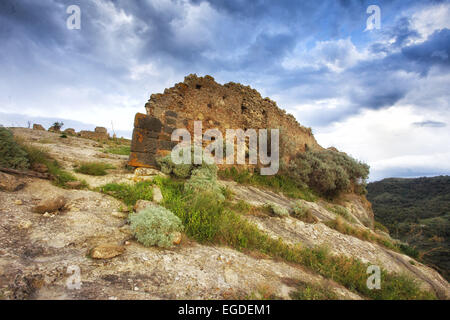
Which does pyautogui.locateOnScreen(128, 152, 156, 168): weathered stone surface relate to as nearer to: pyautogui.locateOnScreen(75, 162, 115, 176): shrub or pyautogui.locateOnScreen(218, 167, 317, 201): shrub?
pyautogui.locateOnScreen(75, 162, 115, 176): shrub

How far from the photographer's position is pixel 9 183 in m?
3.68

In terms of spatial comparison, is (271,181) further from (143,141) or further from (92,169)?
(92,169)

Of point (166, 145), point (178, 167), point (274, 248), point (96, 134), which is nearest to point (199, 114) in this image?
point (166, 145)

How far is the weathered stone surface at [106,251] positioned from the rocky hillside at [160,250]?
1 cm

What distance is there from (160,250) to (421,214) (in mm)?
21522

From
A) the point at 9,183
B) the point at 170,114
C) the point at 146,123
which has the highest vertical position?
the point at 170,114

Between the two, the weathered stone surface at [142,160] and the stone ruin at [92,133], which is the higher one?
the stone ruin at [92,133]

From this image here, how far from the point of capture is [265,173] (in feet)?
27.9

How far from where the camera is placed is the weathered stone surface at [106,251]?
2271mm

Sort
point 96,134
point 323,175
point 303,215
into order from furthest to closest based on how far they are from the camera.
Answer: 1. point 96,134
2. point 323,175
3. point 303,215

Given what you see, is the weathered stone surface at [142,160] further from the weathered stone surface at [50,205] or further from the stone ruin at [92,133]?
the stone ruin at [92,133]

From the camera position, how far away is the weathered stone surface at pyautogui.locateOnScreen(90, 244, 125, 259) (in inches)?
89.4

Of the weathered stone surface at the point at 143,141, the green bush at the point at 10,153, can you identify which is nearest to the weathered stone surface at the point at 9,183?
the green bush at the point at 10,153
